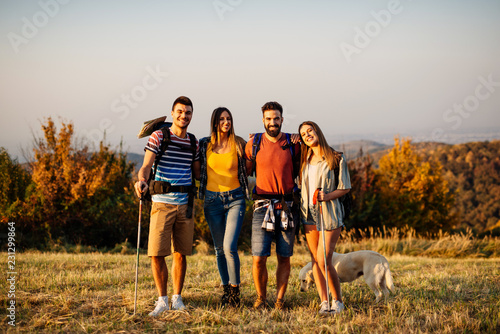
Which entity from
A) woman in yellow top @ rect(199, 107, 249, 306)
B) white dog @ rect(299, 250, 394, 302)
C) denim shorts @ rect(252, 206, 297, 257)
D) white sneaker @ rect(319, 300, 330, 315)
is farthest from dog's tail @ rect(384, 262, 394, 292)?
woman in yellow top @ rect(199, 107, 249, 306)

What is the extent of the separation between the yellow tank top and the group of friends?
12 millimetres

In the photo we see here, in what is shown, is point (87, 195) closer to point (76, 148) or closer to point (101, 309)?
point (76, 148)

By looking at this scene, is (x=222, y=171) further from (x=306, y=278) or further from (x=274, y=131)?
(x=306, y=278)

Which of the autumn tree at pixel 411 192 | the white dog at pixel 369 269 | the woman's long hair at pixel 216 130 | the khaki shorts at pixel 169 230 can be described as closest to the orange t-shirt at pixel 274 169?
the woman's long hair at pixel 216 130

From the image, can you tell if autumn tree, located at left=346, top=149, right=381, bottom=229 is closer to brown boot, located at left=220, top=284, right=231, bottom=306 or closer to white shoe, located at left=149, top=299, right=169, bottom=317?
brown boot, located at left=220, top=284, right=231, bottom=306

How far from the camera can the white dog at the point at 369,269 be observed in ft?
17.3

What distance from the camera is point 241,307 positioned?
16.6ft

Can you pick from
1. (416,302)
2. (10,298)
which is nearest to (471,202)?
(416,302)

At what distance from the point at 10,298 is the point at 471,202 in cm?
4628

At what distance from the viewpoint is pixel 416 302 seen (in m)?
5.18

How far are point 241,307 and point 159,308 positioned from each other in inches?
39.3

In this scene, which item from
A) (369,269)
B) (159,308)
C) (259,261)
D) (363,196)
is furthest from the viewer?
(363,196)

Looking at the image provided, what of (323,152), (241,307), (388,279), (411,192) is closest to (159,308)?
(241,307)

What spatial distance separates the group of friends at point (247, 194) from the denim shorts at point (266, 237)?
0.04 ft
